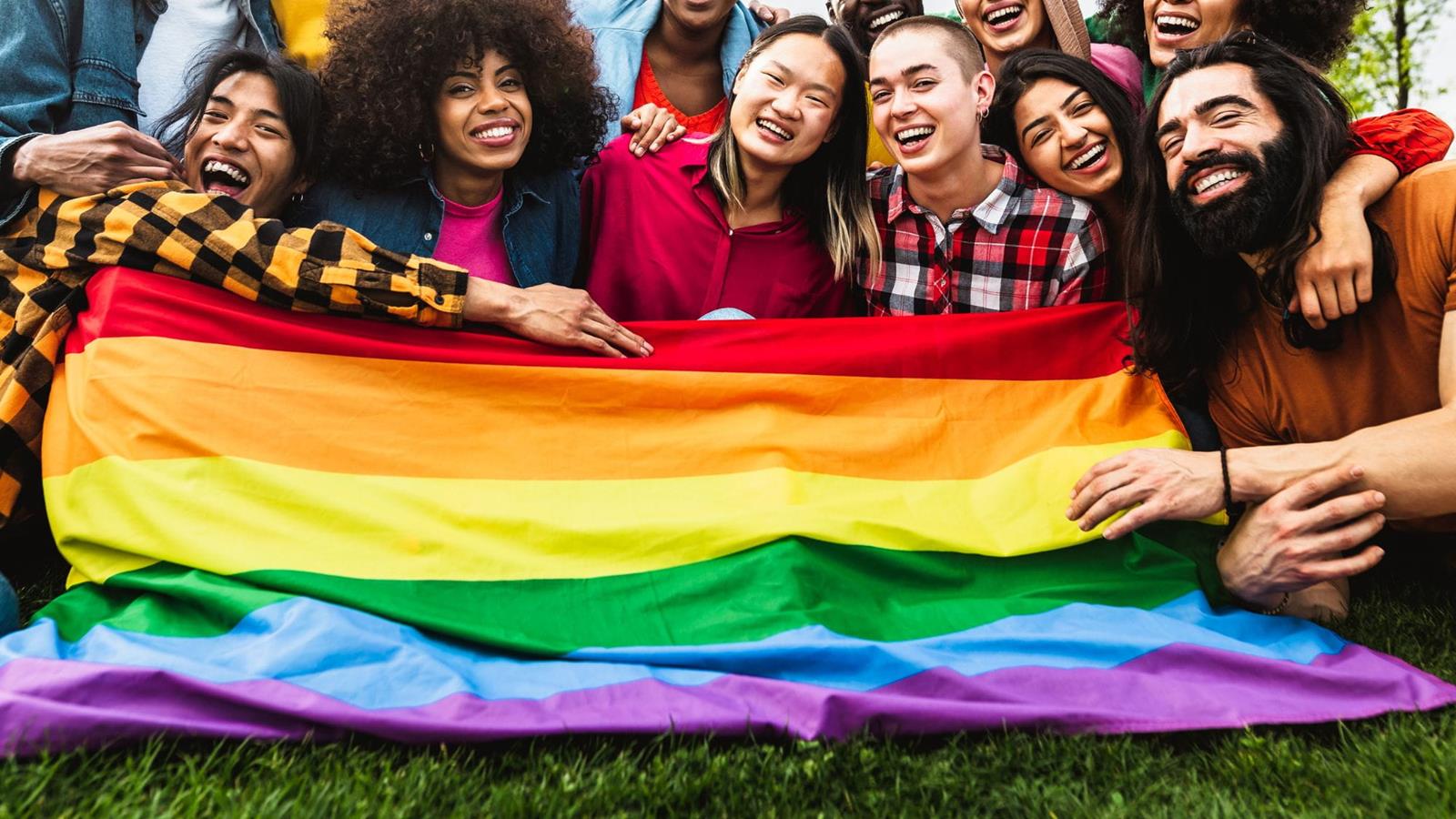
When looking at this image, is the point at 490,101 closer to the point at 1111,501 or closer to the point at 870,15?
the point at 870,15

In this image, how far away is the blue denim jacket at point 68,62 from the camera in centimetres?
448

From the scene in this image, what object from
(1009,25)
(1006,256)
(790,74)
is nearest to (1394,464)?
(1006,256)

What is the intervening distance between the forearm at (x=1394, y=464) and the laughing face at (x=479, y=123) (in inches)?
118

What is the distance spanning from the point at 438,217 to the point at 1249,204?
306cm

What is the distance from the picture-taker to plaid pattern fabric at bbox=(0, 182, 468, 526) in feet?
11.5

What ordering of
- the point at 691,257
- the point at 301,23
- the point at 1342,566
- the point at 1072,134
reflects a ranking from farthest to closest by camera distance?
the point at 301,23 → the point at 691,257 → the point at 1072,134 → the point at 1342,566

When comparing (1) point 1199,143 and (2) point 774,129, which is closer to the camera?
(1) point 1199,143

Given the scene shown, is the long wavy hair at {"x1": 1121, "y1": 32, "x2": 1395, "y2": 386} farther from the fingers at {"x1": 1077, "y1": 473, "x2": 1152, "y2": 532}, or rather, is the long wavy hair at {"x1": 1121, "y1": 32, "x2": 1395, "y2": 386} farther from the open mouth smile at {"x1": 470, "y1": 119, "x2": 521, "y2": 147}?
the open mouth smile at {"x1": 470, "y1": 119, "x2": 521, "y2": 147}

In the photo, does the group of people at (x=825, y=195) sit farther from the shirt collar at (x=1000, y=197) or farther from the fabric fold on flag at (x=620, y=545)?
the fabric fold on flag at (x=620, y=545)

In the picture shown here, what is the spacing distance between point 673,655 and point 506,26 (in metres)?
2.94

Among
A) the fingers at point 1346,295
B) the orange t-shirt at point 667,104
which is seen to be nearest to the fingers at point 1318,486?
the fingers at point 1346,295

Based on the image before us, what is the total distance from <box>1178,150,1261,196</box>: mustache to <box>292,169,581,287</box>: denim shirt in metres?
2.48

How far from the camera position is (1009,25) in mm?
5191

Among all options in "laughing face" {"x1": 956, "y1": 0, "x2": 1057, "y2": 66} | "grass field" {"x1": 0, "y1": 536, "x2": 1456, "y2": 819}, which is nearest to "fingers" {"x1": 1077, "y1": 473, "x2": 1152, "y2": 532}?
"grass field" {"x1": 0, "y1": 536, "x2": 1456, "y2": 819}
